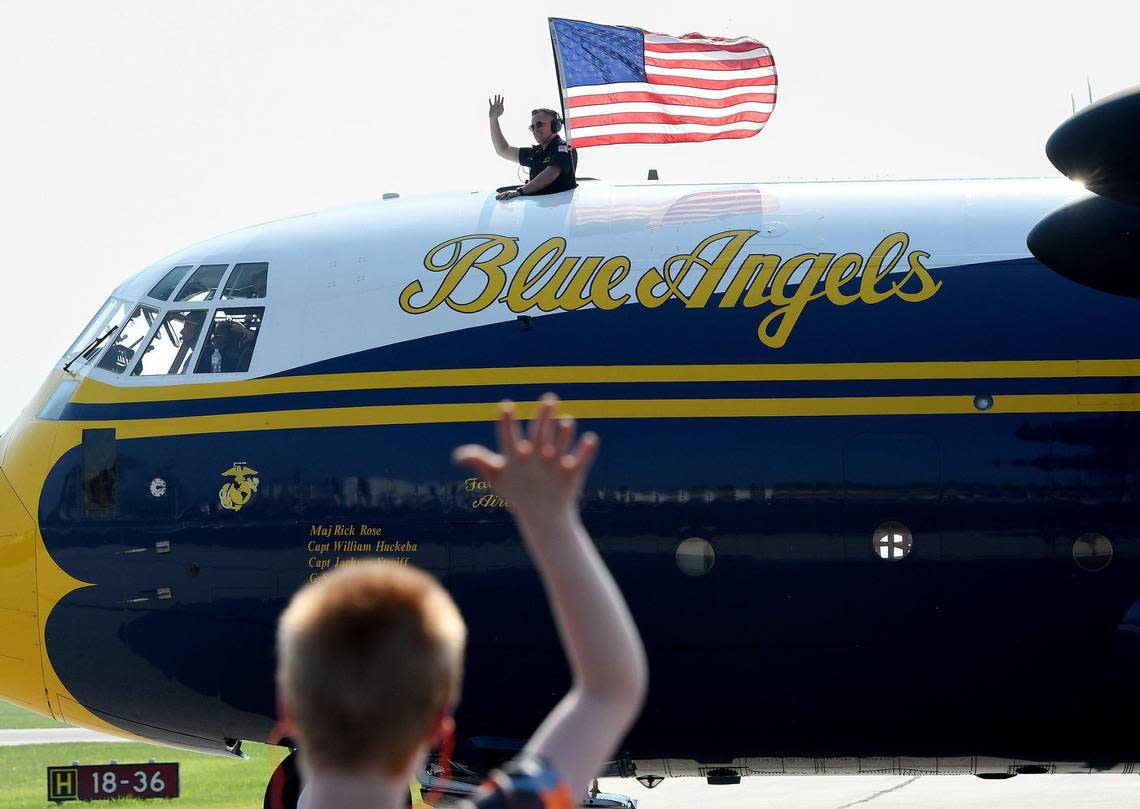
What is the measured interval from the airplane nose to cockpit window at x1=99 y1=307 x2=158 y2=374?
1.25m

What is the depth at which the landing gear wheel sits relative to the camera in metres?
12.0

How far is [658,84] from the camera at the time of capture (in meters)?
14.0

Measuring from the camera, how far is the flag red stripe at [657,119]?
13881mm

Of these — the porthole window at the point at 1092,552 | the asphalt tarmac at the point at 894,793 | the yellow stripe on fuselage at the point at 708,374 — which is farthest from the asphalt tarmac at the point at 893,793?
the yellow stripe on fuselage at the point at 708,374

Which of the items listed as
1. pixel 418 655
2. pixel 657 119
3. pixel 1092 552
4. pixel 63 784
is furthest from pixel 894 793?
pixel 418 655

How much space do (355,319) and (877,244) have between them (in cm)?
397

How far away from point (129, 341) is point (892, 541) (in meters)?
6.19

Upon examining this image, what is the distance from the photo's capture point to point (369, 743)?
2.59 m

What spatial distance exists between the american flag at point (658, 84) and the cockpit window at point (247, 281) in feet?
10.3

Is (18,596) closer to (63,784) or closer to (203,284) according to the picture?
(203,284)

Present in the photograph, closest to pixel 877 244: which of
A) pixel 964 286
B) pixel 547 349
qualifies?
pixel 964 286

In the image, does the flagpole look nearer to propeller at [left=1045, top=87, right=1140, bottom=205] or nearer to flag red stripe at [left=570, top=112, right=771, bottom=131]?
flag red stripe at [left=570, top=112, right=771, bottom=131]

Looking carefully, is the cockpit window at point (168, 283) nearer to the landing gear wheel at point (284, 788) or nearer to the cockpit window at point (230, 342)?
the cockpit window at point (230, 342)

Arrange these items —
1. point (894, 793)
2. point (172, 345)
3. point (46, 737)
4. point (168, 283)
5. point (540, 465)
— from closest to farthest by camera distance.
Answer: point (540, 465)
point (172, 345)
point (168, 283)
point (894, 793)
point (46, 737)
